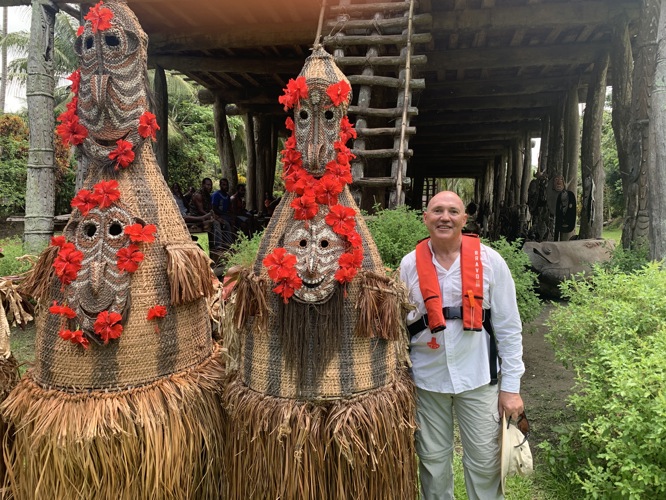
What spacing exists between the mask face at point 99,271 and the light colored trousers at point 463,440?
1.47 metres

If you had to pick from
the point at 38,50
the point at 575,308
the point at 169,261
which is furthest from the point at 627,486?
the point at 38,50

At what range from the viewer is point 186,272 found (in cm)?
198

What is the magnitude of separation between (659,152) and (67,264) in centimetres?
490

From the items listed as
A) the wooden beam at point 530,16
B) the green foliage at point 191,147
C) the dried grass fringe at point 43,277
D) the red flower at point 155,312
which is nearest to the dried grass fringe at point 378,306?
the red flower at point 155,312

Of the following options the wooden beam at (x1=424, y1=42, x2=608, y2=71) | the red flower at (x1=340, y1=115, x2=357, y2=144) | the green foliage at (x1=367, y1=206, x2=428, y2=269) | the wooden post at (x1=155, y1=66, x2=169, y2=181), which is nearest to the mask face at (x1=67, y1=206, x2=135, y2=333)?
the red flower at (x1=340, y1=115, x2=357, y2=144)

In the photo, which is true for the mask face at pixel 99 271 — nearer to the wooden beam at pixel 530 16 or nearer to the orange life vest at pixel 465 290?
the orange life vest at pixel 465 290

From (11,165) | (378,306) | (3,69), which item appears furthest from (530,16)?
(3,69)

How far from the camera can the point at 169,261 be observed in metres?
1.96

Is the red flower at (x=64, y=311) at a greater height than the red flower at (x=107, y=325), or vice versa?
the red flower at (x=64, y=311)

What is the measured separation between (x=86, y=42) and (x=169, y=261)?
99cm

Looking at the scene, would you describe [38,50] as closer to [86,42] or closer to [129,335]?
[86,42]

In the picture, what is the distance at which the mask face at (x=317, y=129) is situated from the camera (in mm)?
1826

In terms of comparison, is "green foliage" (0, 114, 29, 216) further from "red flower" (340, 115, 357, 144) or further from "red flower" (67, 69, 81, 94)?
"red flower" (340, 115, 357, 144)

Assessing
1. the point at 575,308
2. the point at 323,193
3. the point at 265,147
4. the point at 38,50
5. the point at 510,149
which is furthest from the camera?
the point at 510,149
